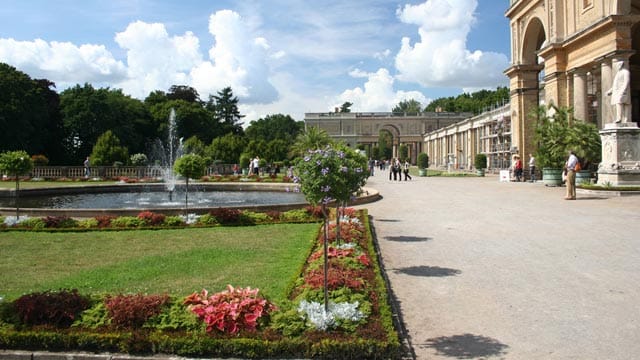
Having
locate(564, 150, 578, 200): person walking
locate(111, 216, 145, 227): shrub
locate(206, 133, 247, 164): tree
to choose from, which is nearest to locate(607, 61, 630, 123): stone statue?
locate(564, 150, 578, 200): person walking

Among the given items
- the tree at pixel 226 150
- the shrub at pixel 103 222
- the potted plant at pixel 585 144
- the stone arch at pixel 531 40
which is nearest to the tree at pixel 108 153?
the tree at pixel 226 150

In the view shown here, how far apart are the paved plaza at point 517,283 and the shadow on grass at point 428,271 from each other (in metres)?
0.02

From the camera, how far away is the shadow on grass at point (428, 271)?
327 inches

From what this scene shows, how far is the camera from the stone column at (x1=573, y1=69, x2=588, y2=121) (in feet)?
93.3

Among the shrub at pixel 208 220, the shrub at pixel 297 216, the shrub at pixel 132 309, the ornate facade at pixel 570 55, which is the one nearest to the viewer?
the shrub at pixel 132 309

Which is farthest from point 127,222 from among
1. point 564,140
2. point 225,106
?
point 225,106

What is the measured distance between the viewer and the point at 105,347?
5070 mm

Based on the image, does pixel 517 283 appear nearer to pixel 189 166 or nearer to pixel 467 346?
pixel 467 346

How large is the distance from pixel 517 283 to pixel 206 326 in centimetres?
461

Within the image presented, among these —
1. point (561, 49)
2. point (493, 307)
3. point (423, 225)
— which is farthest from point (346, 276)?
point (561, 49)

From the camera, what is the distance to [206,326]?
17.1 ft

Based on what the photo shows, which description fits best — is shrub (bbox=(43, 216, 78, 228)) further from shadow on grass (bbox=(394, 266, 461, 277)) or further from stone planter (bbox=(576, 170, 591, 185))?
stone planter (bbox=(576, 170, 591, 185))

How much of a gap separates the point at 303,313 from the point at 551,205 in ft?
47.9

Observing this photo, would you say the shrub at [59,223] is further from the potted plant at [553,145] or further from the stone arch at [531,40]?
the stone arch at [531,40]
